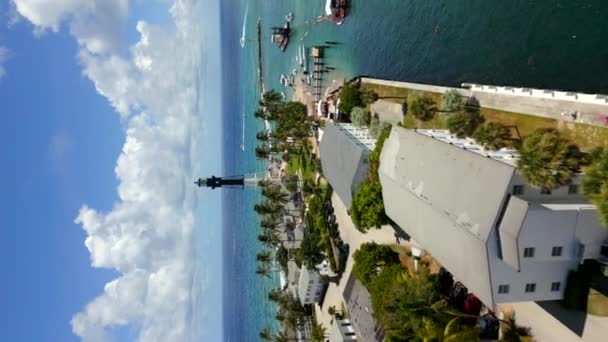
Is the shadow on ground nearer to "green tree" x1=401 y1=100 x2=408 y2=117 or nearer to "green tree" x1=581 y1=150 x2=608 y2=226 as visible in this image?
"green tree" x1=581 y1=150 x2=608 y2=226

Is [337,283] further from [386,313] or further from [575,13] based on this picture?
[575,13]

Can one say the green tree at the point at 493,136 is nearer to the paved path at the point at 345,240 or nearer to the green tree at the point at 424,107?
the green tree at the point at 424,107

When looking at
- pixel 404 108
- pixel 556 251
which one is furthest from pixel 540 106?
pixel 404 108

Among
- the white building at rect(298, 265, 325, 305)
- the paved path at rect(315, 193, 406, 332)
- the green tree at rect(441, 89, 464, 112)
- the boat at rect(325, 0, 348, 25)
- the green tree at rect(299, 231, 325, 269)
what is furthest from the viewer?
the boat at rect(325, 0, 348, 25)

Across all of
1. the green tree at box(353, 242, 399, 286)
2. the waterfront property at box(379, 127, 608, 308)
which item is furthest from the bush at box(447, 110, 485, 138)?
the green tree at box(353, 242, 399, 286)

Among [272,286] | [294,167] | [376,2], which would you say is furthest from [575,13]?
[272,286]
